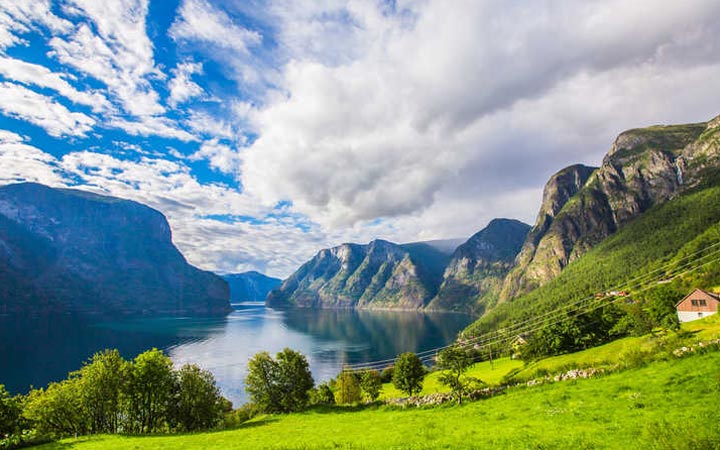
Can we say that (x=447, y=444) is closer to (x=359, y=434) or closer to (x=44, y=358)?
(x=359, y=434)

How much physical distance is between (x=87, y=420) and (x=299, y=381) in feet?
94.8

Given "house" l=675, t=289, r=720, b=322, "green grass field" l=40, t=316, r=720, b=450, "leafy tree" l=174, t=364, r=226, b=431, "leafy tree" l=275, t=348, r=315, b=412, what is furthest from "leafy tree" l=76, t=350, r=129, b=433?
"house" l=675, t=289, r=720, b=322

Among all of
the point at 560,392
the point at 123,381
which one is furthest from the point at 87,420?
the point at 560,392

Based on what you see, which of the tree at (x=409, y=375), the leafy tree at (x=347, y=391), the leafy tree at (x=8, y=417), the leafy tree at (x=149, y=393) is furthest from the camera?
the leafy tree at (x=347, y=391)

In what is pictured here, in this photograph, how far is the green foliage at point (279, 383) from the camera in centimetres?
5469

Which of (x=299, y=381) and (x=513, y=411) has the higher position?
(x=513, y=411)

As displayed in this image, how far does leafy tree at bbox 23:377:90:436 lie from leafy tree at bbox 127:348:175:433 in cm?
571

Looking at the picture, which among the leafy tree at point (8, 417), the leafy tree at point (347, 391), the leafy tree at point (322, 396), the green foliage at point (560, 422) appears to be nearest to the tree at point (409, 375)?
the leafy tree at point (347, 391)

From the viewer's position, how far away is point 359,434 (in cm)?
2489

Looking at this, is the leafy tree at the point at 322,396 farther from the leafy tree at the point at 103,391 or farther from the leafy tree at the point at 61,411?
the leafy tree at the point at 61,411

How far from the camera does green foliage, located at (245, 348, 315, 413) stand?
54.7m

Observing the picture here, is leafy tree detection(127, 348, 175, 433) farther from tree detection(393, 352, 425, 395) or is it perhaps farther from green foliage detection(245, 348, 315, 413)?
tree detection(393, 352, 425, 395)

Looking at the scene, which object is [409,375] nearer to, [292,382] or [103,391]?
[292,382]

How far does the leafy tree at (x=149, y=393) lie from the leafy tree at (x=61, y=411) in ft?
18.7
